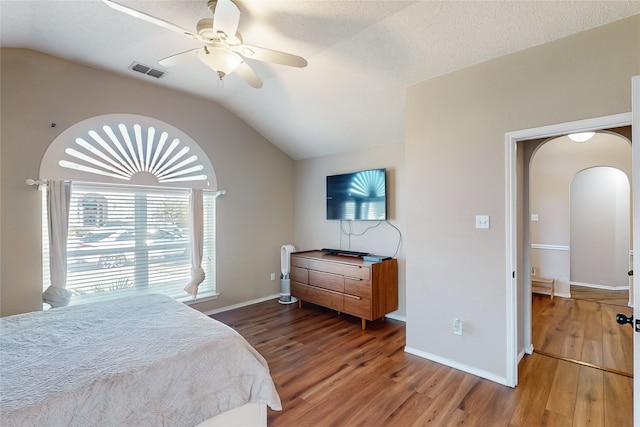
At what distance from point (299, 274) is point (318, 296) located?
46cm

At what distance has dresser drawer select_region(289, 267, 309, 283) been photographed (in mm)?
4135

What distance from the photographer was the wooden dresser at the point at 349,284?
3389 millimetres

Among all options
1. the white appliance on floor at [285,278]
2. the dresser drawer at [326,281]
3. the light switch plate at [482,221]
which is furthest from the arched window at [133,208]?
the light switch plate at [482,221]

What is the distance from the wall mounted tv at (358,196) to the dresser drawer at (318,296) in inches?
41.9

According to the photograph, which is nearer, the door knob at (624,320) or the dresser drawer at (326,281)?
the door knob at (624,320)

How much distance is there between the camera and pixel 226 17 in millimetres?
1638

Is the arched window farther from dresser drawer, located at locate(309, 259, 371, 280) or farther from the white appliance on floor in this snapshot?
dresser drawer, located at locate(309, 259, 371, 280)

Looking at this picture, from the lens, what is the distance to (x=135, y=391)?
129cm

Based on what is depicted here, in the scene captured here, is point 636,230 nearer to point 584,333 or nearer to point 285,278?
point 584,333

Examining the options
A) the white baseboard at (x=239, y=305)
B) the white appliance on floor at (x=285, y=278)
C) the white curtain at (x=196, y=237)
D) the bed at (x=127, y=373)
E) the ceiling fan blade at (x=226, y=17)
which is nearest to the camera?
the bed at (x=127, y=373)

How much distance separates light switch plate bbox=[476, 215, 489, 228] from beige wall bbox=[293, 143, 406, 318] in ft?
4.04

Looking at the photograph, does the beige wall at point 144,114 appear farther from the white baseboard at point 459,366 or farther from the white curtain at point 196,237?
the white baseboard at point 459,366

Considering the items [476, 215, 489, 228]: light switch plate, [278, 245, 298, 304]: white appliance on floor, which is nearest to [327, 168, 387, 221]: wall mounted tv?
[278, 245, 298, 304]: white appliance on floor

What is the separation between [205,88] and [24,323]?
2.84 metres
